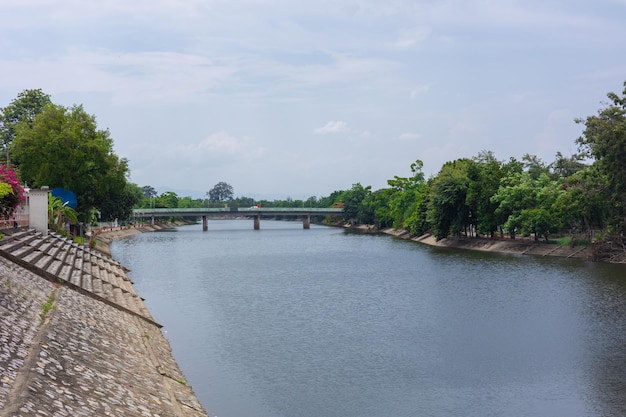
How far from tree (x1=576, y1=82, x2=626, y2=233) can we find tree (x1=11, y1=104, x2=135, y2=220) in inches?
1951

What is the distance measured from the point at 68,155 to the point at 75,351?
165ft

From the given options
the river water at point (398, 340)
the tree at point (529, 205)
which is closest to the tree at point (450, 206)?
the tree at point (529, 205)

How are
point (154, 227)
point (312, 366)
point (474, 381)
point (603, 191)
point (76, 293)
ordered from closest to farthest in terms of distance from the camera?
point (474, 381)
point (312, 366)
point (76, 293)
point (603, 191)
point (154, 227)

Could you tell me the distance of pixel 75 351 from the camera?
18.7m

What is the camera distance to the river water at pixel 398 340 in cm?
2191

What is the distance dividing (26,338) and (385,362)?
14.2 m

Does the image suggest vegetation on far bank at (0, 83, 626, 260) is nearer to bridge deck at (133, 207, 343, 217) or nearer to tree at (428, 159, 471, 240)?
tree at (428, 159, 471, 240)

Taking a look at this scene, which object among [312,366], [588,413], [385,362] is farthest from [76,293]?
[588,413]

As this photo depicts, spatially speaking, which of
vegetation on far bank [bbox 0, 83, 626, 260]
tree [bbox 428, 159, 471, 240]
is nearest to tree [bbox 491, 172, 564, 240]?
vegetation on far bank [bbox 0, 83, 626, 260]

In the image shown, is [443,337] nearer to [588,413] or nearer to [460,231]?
[588,413]

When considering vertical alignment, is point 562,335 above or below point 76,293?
below

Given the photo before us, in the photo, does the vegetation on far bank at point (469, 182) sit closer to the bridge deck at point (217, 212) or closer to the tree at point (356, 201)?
the tree at point (356, 201)

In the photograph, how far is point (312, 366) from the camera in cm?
2581

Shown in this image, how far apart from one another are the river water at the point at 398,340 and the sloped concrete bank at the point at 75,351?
2173 millimetres
